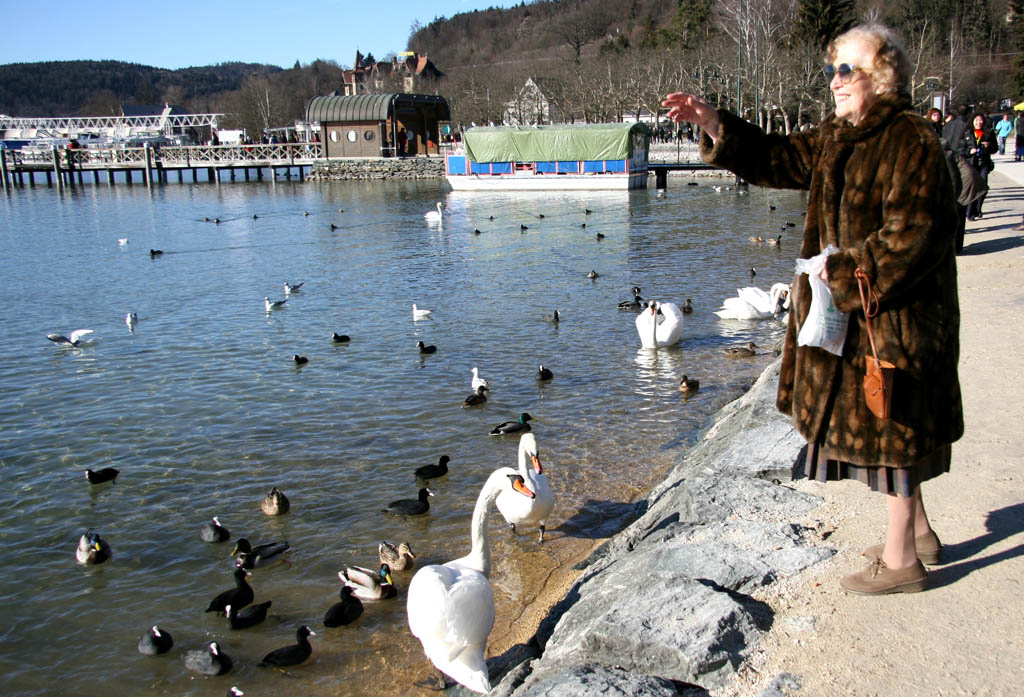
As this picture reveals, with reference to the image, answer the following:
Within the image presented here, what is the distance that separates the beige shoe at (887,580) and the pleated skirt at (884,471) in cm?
43

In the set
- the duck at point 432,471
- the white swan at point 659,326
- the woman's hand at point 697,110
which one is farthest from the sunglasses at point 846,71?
the white swan at point 659,326

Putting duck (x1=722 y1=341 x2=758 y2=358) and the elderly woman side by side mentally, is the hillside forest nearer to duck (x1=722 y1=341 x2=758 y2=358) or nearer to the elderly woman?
duck (x1=722 y1=341 x2=758 y2=358)

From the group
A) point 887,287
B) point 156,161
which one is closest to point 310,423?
point 887,287

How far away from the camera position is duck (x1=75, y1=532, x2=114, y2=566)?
717 centimetres

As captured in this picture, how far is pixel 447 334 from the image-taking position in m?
15.1

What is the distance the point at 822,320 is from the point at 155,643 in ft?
16.8

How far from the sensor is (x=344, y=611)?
6176mm

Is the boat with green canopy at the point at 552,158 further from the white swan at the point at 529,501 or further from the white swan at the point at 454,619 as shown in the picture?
the white swan at the point at 454,619

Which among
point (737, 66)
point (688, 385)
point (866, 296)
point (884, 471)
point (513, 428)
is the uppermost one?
point (737, 66)

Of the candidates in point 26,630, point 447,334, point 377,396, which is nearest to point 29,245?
point 447,334

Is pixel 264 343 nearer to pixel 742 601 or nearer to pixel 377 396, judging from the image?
pixel 377 396

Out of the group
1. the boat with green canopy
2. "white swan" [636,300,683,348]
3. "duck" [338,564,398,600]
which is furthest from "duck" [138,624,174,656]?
the boat with green canopy

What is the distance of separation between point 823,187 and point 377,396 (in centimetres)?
854

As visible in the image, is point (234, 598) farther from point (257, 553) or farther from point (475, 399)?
point (475, 399)
